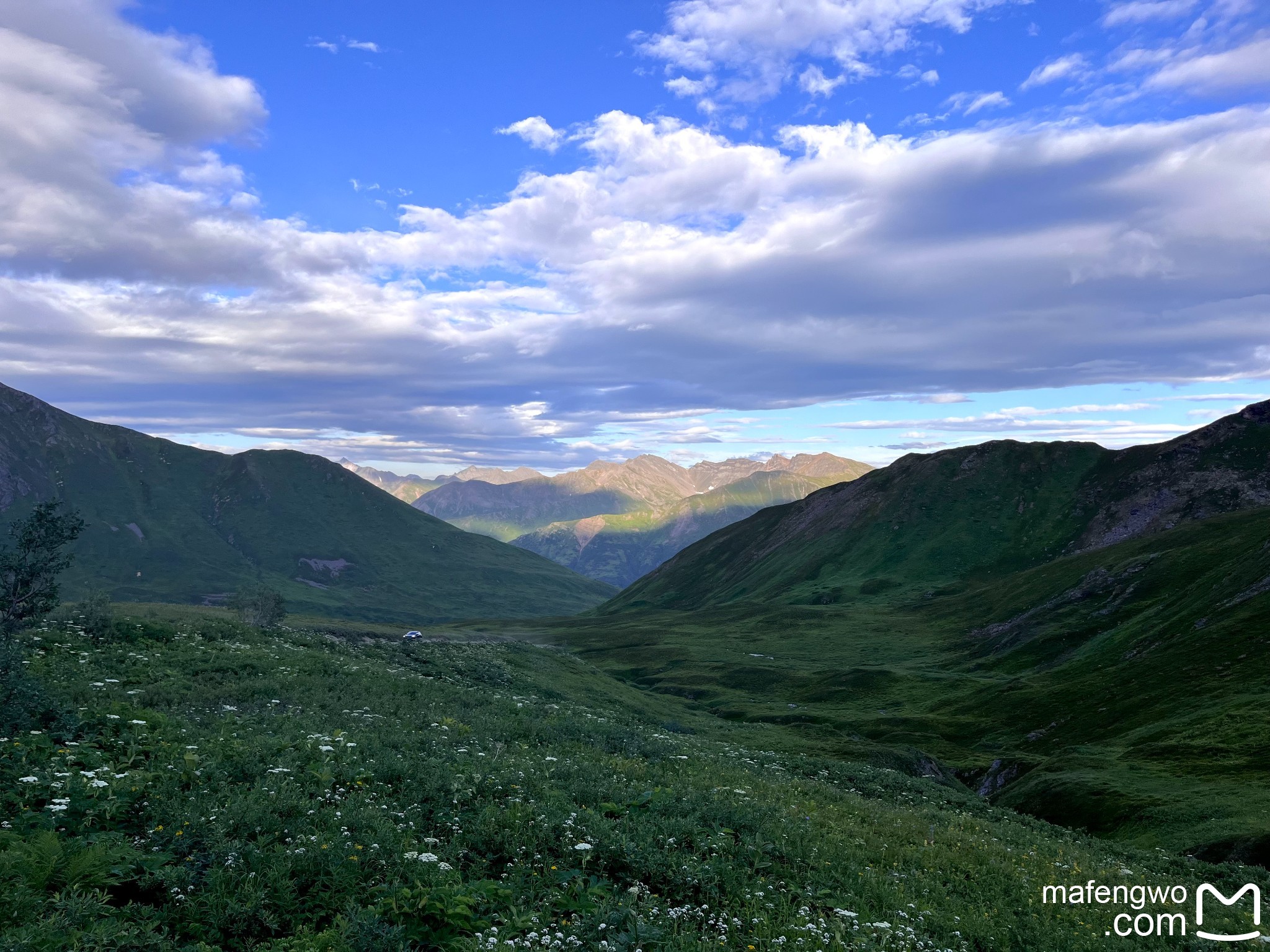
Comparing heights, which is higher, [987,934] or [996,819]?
[987,934]

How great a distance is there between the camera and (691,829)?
1566cm

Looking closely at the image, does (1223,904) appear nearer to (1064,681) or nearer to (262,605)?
(1064,681)

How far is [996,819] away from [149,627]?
137ft

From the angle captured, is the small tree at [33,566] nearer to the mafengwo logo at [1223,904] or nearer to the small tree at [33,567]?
the small tree at [33,567]

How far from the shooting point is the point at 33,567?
31359mm

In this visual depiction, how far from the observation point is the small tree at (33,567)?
99.1ft

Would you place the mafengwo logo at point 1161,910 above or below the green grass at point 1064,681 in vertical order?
above

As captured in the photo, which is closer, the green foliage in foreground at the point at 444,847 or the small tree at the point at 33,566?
the green foliage in foreground at the point at 444,847

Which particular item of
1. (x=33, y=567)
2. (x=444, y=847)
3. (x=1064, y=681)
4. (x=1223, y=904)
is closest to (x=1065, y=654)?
(x=1064, y=681)

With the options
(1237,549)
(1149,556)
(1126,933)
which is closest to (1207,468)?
(1149,556)

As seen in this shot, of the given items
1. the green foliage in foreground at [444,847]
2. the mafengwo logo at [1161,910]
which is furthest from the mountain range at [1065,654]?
the green foliage in foreground at [444,847]

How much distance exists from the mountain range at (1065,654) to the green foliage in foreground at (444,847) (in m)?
22.6

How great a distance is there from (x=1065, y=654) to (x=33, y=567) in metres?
109

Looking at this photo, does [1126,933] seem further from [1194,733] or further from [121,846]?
[1194,733]
